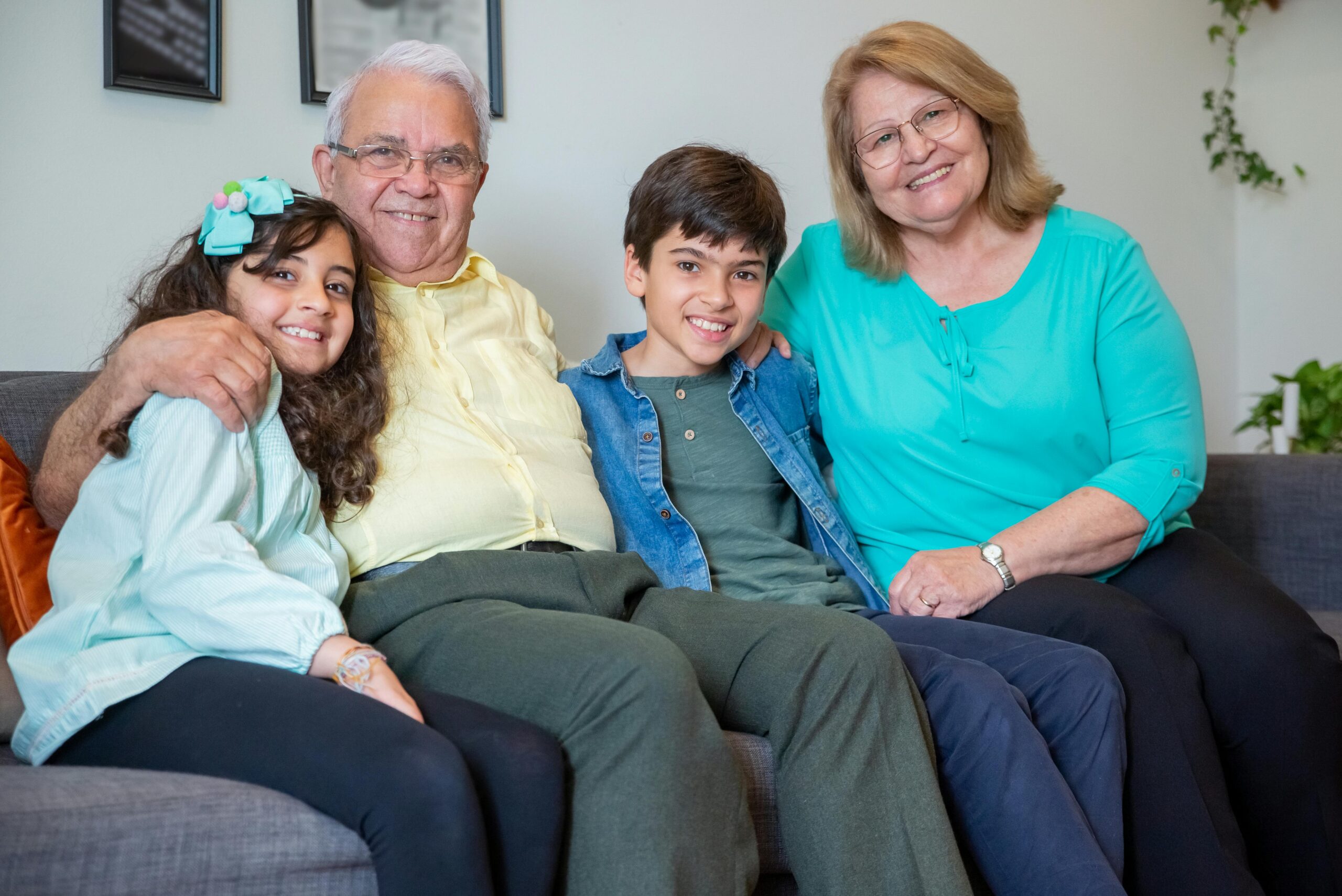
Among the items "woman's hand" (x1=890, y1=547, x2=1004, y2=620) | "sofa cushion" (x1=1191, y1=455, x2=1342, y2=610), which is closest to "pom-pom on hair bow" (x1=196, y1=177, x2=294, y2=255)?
"woman's hand" (x1=890, y1=547, x2=1004, y2=620)

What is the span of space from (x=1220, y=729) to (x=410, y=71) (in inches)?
57.1

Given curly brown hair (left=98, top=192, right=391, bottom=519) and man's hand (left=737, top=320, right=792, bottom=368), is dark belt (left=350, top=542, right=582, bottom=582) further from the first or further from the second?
man's hand (left=737, top=320, right=792, bottom=368)

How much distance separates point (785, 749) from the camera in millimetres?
1262

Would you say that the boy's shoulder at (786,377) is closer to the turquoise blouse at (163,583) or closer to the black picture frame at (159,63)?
the turquoise blouse at (163,583)

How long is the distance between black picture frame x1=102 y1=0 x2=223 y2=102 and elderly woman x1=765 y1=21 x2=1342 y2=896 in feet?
3.32

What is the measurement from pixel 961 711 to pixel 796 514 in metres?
0.55

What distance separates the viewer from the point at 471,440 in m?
1.54

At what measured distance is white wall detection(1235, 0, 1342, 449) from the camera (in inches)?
142

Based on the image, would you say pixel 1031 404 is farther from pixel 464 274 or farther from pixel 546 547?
pixel 464 274

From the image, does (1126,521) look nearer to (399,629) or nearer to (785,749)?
(785,749)

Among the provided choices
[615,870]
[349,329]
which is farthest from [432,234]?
[615,870]

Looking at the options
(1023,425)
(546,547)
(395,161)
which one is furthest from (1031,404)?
(395,161)

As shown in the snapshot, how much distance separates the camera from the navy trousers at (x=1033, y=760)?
1.28m

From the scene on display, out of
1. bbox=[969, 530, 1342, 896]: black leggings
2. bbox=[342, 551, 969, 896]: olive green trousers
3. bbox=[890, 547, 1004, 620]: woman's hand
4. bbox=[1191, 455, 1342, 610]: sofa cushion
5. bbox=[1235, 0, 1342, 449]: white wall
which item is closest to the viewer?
bbox=[342, 551, 969, 896]: olive green trousers
